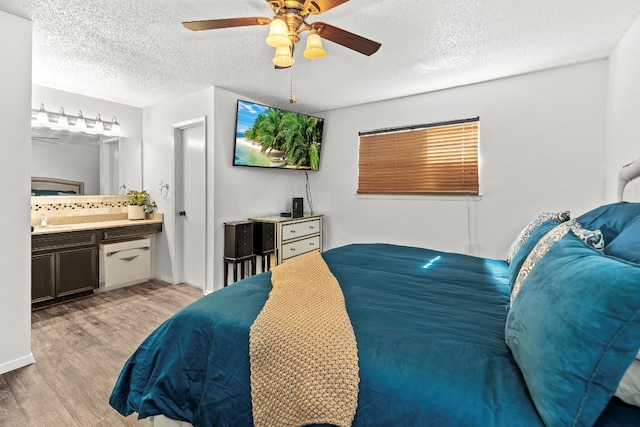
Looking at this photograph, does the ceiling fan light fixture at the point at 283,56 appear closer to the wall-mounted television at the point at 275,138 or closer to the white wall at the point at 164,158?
the wall-mounted television at the point at 275,138

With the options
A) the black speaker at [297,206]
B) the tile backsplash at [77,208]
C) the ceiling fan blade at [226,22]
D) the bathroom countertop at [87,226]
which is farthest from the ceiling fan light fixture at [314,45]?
the tile backsplash at [77,208]

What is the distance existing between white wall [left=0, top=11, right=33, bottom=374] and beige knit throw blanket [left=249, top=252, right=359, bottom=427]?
2.11 meters

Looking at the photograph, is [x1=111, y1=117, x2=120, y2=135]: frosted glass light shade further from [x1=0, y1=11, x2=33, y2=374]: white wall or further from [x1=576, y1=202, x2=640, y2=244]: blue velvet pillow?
[x1=576, y1=202, x2=640, y2=244]: blue velvet pillow

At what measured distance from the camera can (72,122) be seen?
3816 millimetres

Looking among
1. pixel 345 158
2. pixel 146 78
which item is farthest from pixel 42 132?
pixel 345 158

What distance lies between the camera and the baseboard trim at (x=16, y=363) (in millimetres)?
2104

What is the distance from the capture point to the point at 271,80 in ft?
11.0

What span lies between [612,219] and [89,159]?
203 inches

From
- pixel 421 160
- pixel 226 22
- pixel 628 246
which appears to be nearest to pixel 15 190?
pixel 226 22

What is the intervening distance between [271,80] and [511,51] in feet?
7.47

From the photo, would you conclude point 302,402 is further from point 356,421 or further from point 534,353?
point 534,353

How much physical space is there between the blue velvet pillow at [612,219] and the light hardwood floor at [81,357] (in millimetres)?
2440

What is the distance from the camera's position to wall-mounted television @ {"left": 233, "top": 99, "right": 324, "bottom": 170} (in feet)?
12.4

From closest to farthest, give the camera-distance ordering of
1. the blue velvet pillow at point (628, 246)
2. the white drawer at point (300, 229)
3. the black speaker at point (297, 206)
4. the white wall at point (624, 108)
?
the blue velvet pillow at point (628, 246) → the white wall at point (624, 108) → the white drawer at point (300, 229) → the black speaker at point (297, 206)
